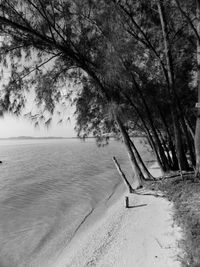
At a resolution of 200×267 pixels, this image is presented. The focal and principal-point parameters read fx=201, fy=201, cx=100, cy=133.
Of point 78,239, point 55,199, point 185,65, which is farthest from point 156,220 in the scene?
point 55,199

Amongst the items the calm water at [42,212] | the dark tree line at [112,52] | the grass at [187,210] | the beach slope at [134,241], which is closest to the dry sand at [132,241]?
the beach slope at [134,241]

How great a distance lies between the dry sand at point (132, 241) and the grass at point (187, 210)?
0.56 feet

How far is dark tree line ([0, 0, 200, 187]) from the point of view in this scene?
204 inches

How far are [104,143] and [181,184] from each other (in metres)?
5.40

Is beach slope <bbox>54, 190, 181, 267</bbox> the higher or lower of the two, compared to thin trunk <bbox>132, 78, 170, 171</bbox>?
lower

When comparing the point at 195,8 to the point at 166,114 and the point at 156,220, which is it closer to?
the point at 166,114

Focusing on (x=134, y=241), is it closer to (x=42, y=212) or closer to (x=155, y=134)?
(x=155, y=134)

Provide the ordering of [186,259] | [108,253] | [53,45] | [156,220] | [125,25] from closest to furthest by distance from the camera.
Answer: [186,259] < [108,253] < [156,220] < [53,45] < [125,25]

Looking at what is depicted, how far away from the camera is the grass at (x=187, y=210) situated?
9.33ft

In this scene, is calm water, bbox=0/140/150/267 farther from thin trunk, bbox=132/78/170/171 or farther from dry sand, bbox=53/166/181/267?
thin trunk, bbox=132/78/170/171

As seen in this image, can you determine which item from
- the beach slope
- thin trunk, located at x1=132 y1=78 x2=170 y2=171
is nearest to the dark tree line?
thin trunk, located at x1=132 y1=78 x2=170 y2=171

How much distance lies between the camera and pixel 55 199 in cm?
873

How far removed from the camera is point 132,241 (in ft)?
12.9

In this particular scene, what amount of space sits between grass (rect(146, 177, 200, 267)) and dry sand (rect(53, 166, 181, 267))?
17cm
